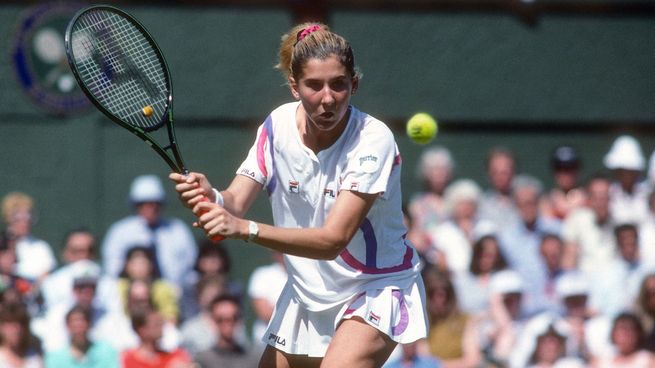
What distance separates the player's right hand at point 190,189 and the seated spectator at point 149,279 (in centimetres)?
401

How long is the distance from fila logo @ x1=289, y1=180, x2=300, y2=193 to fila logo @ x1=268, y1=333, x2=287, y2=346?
62 centimetres

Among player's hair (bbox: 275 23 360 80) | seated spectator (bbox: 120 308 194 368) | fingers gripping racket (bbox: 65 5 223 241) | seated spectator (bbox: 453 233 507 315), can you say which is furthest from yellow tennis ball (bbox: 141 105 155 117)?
seated spectator (bbox: 453 233 507 315)

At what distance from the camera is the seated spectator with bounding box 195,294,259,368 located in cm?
862

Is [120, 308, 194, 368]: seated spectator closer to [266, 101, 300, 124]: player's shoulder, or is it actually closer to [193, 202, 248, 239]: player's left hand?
[266, 101, 300, 124]: player's shoulder

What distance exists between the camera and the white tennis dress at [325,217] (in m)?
5.38

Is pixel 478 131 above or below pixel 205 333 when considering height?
above

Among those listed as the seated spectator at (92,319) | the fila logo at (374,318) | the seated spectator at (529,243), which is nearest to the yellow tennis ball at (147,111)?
the fila logo at (374,318)

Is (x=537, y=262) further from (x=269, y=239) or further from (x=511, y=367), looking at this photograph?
(x=269, y=239)

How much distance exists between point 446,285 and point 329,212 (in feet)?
11.7

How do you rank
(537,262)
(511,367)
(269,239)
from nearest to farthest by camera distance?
(269,239) < (511,367) < (537,262)

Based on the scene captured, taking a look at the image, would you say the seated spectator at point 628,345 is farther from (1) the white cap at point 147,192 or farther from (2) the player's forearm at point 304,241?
(2) the player's forearm at point 304,241

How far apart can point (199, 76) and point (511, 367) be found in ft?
14.8

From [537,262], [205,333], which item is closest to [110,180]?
[205,333]

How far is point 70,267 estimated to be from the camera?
9.52m
